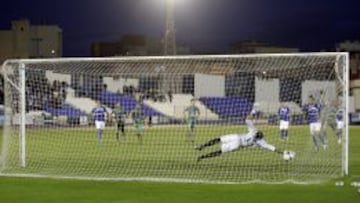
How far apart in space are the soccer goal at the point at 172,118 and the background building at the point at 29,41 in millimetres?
50550

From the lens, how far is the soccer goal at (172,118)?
1925 cm

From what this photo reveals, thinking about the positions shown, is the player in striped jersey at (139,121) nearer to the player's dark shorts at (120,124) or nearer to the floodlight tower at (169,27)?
the player's dark shorts at (120,124)

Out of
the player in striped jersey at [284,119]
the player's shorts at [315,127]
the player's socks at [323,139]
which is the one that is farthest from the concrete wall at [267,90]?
the player's socks at [323,139]

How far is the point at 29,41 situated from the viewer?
9138 cm

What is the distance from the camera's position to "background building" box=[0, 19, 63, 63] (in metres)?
89.0

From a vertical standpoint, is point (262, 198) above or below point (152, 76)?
below

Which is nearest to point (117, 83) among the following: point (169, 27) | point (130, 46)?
point (169, 27)

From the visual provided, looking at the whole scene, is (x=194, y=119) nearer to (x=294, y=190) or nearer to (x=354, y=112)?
(x=294, y=190)

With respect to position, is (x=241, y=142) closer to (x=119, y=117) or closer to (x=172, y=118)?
(x=119, y=117)

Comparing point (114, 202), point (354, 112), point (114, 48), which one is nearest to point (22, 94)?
point (114, 202)

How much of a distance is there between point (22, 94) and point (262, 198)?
8425mm

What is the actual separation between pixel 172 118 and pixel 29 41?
198 ft

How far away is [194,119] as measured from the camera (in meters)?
32.0

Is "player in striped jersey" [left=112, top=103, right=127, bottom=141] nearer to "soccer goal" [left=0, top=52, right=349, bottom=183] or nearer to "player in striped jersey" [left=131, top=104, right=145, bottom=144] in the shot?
"soccer goal" [left=0, top=52, right=349, bottom=183]
